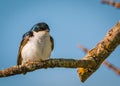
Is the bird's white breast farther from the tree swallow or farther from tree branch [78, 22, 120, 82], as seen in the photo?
tree branch [78, 22, 120, 82]

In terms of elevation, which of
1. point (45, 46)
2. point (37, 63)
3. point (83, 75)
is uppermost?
point (37, 63)

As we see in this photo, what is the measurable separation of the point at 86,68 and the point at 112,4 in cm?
106

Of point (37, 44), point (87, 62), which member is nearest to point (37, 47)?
point (37, 44)

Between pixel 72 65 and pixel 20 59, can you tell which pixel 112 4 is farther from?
pixel 20 59

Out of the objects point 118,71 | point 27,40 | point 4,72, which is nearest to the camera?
point 118,71

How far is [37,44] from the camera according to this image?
4.37 m

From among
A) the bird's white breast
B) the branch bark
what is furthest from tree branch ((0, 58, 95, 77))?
the bird's white breast

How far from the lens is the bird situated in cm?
433

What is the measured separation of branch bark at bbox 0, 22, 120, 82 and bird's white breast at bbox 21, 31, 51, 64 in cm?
205

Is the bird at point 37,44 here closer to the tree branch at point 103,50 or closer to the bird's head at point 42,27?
the bird's head at point 42,27

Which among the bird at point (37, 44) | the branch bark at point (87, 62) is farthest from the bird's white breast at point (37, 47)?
the branch bark at point (87, 62)

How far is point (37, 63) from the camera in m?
A: 2.09

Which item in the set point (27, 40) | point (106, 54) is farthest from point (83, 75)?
point (27, 40)

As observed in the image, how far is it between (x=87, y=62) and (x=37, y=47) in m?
2.23
